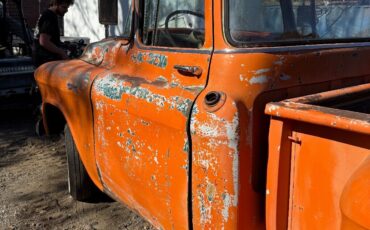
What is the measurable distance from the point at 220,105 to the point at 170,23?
0.80m

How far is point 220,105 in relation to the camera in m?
1.91

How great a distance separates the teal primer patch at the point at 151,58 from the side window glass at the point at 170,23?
8 centimetres

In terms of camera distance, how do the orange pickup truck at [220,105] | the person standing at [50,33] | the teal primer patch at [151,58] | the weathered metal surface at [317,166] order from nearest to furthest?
1. the weathered metal surface at [317,166]
2. the orange pickup truck at [220,105]
3. the teal primer patch at [151,58]
4. the person standing at [50,33]

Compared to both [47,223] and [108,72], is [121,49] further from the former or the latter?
[47,223]

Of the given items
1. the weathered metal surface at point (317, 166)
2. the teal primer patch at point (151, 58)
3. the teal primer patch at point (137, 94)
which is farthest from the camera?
the teal primer patch at point (151, 58)

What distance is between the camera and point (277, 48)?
2.05 metres

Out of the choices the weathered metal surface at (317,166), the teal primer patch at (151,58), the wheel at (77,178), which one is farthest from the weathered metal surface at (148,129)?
the wheel at (77,178)

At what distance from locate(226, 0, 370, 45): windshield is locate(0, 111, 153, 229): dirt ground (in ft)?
6.17

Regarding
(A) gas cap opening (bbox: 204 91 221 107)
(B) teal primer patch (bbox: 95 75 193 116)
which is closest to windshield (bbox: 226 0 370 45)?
(A) gas cap opening (bbox: 204 91 221 107)

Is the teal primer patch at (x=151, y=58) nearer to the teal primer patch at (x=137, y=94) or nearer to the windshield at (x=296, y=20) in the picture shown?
the teal primer patch at (x=137, y=94)

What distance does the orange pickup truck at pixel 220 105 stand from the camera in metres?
1.87

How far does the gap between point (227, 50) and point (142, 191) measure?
94 centimetres

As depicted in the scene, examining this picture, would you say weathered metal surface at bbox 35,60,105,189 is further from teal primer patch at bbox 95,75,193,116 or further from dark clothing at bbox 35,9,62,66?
dark clothing at bbox 35,9,62,66

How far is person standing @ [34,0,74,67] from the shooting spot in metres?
5.20
